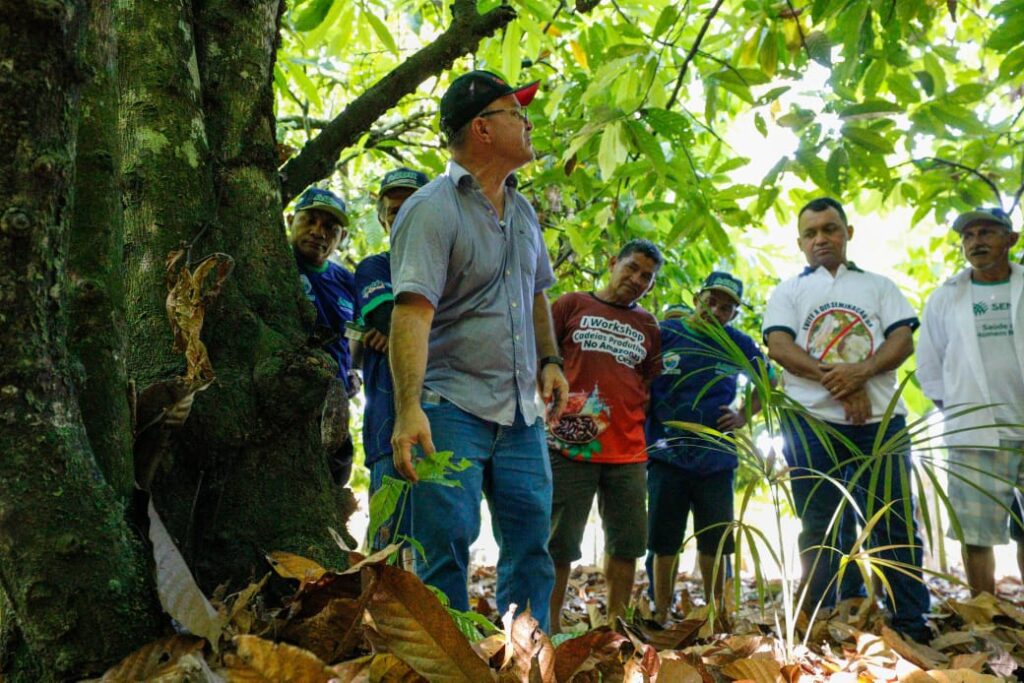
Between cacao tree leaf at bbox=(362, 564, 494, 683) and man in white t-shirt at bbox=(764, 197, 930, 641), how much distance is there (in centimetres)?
272

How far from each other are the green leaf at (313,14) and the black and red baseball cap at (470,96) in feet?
1.80

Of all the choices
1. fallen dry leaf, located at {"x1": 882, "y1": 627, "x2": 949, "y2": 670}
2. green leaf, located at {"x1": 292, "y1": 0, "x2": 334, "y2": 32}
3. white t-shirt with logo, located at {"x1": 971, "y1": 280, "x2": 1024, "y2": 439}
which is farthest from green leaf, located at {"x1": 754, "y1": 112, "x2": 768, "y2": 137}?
fallen dry leaf, located at {"x1": 882, "y1": 627, "x2": 949, "y2": 670}

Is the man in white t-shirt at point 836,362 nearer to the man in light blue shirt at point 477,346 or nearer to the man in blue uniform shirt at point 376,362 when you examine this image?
the man in light blue shirt at point 477,346

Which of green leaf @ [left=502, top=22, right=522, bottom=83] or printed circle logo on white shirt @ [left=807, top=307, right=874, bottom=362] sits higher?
green leaf @ [left=502, top=22, right=522, bottom=83]

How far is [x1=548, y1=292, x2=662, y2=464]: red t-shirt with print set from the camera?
4195mm

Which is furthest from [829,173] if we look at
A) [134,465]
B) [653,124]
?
[134,465]

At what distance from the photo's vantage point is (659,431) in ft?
15.9

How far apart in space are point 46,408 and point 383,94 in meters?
1.72

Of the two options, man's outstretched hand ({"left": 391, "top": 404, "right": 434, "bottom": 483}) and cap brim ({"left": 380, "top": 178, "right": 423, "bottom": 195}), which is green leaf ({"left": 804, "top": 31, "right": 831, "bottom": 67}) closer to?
cap brim ({"left": 380, "top": 178, "right": 423, "bottom": 195})

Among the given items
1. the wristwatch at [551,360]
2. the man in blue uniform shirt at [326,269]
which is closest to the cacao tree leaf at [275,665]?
the wristwatch at [551,360]

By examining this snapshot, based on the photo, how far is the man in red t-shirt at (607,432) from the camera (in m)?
4.17

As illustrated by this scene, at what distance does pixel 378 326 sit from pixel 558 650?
6.18 feet

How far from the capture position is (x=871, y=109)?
10.2ft

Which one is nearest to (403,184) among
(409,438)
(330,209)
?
(330,209)
